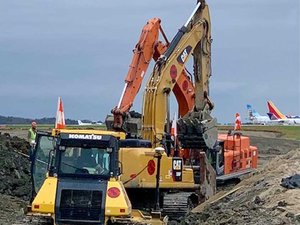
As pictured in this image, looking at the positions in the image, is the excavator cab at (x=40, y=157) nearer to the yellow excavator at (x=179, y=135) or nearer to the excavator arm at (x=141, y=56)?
the yellow excavator at (x=179, y=135)

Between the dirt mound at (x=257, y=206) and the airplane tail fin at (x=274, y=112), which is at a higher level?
the airplane tail fin at (x=274, y=112)

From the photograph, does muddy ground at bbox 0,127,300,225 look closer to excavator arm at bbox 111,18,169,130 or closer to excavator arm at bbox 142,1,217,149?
excavator arm at bbox 142,1,217,149

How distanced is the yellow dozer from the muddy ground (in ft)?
12.5

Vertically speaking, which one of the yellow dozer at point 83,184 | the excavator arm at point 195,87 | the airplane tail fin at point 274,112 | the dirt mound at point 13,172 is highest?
the airplane tail fin at point 274,112

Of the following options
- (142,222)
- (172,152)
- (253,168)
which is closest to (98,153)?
(142,222)

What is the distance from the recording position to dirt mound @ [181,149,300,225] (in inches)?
646

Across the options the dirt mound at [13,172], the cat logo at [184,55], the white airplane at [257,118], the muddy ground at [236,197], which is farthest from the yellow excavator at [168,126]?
the white airplane at [257,118]

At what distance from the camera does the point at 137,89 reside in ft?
72.7

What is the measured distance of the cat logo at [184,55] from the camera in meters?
22.1

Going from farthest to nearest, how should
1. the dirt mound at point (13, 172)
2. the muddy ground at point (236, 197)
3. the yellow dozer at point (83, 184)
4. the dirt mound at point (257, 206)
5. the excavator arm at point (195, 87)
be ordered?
1. the dirt mound at point (13, 172)
2. the excavator arm at point (195, 87)
3. the muddy ground at point (236, 197)
4. the dirt mound at point (257, 206)
5. the yellow dozer at point (83, 184)

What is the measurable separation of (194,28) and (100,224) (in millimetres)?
11220

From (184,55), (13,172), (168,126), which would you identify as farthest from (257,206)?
(13,172)

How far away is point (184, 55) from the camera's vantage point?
2233 cm

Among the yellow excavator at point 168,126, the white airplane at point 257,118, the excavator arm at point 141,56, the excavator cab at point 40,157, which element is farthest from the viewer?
the white airplane at point 257,118
